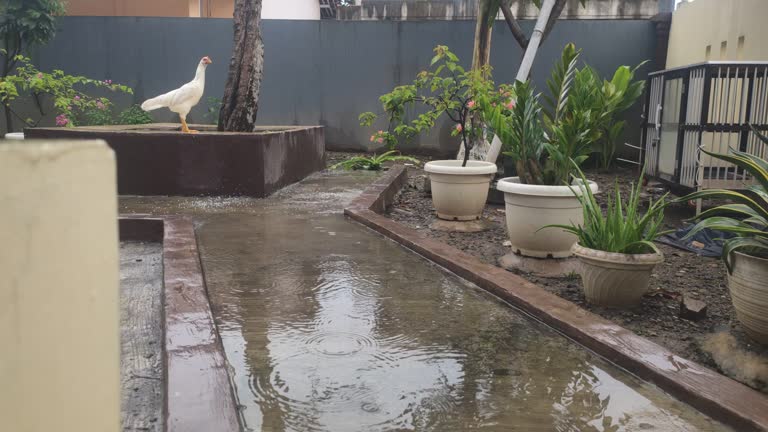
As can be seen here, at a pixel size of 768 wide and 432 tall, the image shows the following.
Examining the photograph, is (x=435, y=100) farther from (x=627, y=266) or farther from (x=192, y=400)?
(x=192, y=400)

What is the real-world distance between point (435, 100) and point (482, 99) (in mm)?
1514

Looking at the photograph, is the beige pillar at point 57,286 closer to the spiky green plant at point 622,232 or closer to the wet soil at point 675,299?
the wet soil at point 675,299

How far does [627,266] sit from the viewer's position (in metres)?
3.09

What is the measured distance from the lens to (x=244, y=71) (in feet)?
22.4

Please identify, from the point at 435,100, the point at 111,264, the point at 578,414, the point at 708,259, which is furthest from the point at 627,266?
the point at 435,100

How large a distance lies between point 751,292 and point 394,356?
1454 millimetres

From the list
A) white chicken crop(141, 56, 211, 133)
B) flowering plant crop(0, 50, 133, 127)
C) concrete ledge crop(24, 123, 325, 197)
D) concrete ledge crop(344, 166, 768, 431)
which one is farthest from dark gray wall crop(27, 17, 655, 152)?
concrete ledge crop(344, 166, 768, 431)

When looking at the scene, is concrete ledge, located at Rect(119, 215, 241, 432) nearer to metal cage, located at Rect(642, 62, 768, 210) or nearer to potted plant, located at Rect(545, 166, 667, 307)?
potted plant, located at Rect(545, 166, 667, 307)

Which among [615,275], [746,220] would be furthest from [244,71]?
[746,220]

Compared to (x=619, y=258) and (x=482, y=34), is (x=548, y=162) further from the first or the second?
(x=482, y=34)

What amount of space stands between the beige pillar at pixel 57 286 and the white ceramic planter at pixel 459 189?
4697mm

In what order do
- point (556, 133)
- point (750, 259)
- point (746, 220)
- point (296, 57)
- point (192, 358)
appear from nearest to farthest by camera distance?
1. point (192, 358)
2. point (750, 259)
3. point (746, 220)
4. point (556, 133)
5. point (296, 57)

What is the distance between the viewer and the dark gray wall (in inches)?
435

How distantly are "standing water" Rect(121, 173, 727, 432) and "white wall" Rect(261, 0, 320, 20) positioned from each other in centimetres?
1412
